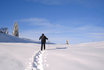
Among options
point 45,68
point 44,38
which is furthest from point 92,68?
point 44,38

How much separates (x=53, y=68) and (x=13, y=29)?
63697mm

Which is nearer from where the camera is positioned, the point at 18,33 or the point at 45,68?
the point at 45,68

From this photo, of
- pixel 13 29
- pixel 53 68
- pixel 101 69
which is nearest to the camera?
pixel 101 69

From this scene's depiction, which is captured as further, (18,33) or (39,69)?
(18,33)

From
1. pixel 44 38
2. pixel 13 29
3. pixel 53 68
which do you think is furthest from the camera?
pixel 13 29

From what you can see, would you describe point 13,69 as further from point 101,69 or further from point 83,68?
point 101,69

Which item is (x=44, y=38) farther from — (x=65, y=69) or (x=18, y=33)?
(x=18, y=33)

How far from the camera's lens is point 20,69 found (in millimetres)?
5320

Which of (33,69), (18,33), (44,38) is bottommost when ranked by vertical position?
(33,69)

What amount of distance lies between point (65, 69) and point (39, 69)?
1.04m

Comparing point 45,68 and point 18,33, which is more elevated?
point 18,33

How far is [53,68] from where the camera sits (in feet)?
18.0

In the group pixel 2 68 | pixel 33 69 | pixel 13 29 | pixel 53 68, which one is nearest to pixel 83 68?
pixel 53 68

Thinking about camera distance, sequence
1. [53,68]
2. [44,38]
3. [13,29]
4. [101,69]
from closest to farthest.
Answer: [101,69] → [53,68] → [44,38] → [13,29]
